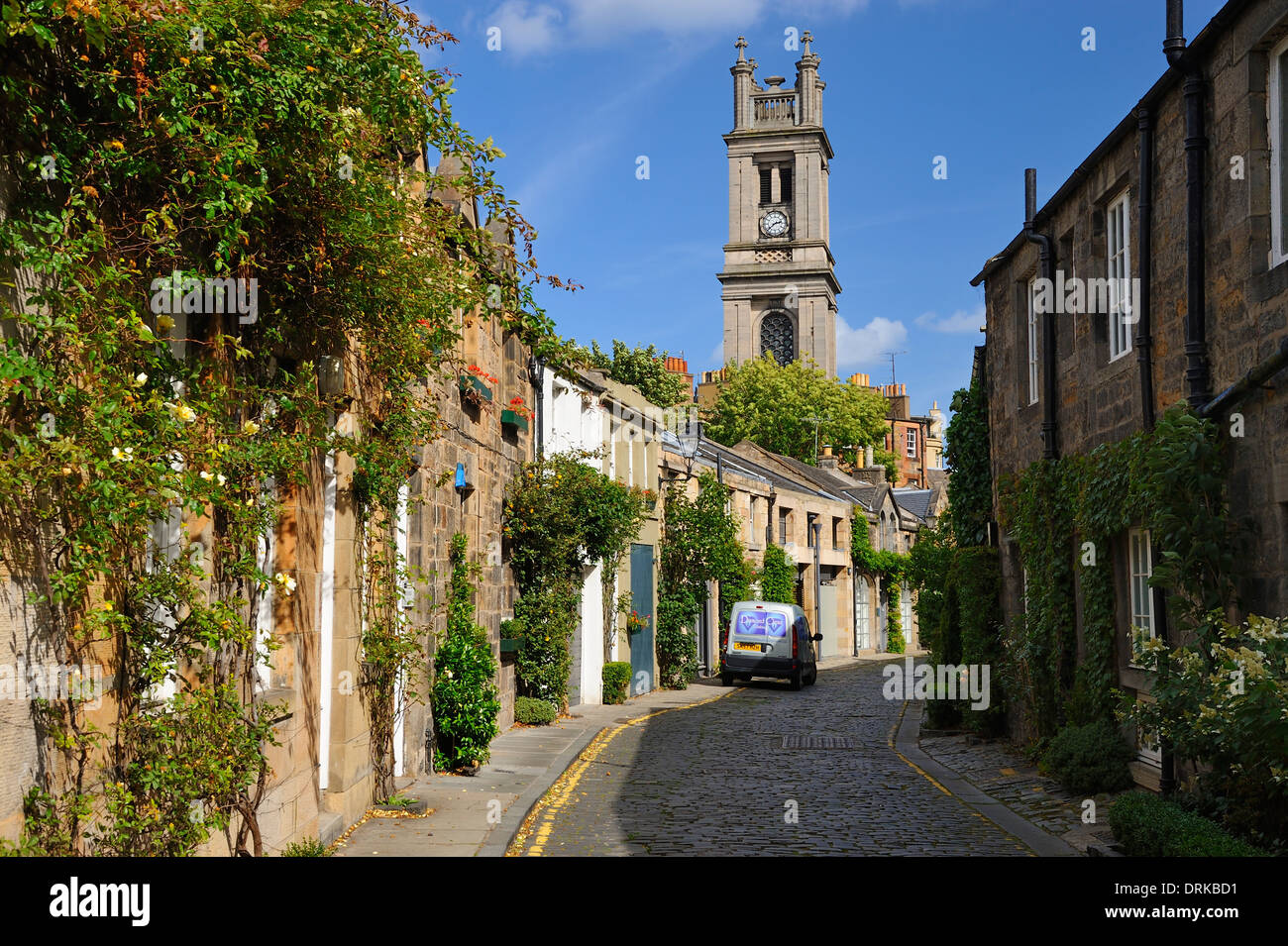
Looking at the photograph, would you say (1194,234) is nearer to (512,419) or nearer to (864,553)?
(512,419)

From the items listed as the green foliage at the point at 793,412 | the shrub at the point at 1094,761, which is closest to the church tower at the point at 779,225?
the green foliage at the point at 793,412

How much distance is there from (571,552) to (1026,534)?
279 inches

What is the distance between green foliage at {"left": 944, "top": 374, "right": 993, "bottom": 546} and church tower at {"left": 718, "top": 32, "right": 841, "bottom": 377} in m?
63.9

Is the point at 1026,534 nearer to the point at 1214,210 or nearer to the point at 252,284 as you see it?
the point at 1214,210

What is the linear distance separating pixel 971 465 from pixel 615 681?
27.4ft

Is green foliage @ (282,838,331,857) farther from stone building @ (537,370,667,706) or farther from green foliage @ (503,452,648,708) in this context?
stone building @ (537,370,667,706)

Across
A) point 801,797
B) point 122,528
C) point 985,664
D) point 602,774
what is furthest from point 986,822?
point 122,528

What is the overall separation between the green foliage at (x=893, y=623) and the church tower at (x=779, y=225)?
111 ft

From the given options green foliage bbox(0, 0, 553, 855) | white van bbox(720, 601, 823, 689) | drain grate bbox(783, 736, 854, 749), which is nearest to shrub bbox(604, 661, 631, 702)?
white van bbox(720, 601, 823, 689)

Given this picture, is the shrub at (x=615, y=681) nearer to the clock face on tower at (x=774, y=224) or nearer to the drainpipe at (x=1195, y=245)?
the drainpipe at (x=1195, y=245)

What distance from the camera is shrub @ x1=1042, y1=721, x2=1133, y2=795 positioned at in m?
11.2

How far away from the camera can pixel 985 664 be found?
1587 centimetres

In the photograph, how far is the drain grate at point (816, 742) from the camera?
53.8 feet

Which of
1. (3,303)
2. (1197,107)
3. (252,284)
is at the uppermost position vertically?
(1197,107)
